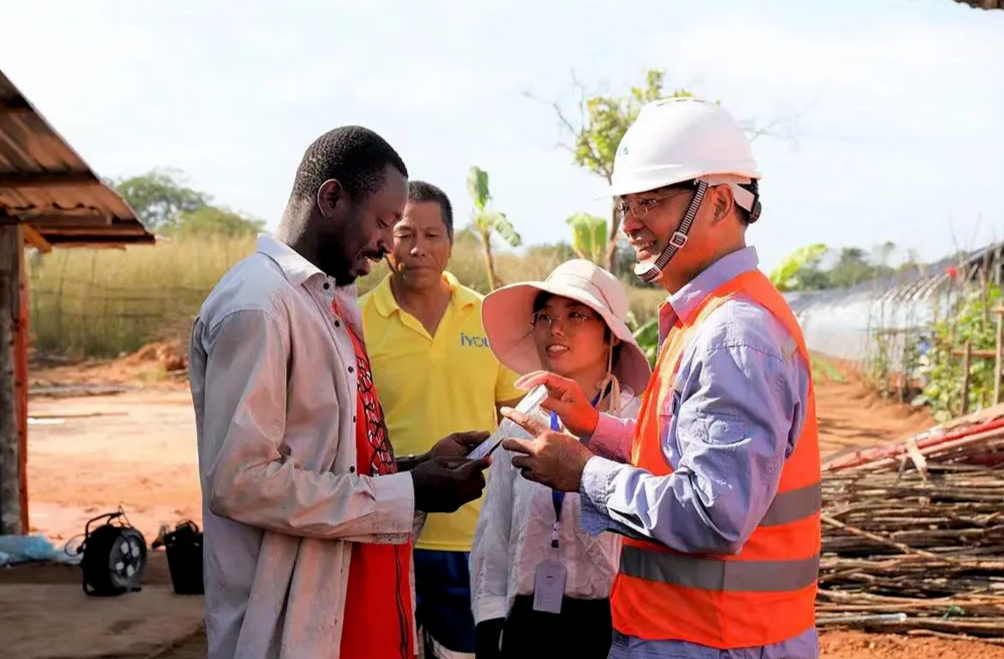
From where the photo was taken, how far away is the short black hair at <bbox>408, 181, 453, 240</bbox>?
15.0 feet

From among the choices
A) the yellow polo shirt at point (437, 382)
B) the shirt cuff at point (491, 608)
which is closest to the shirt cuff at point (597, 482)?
the shirt cuff at point (491, 608)

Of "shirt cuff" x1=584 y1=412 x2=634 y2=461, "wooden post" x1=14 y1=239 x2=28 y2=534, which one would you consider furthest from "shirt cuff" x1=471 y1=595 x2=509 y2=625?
"wooden post" x1=14 y1=239 x2=28 y2=534

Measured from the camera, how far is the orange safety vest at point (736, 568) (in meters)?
2.32

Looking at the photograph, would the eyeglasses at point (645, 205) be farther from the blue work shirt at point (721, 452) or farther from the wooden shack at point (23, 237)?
the wooden shack at point (23, 237)

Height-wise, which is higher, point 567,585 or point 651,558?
point 651,558

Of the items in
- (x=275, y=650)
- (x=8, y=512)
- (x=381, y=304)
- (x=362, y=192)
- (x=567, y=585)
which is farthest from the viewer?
(x=8, y=512)

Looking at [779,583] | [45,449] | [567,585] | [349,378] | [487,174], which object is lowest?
[45,449]

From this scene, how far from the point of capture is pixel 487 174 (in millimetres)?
14906

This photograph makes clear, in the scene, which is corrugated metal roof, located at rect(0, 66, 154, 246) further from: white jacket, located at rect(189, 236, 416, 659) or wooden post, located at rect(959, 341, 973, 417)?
wooden post, located at rect(959, 341, 973, 417)

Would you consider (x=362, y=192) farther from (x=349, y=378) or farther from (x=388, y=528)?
(x=388, y=528)

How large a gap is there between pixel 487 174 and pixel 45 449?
7222 millimetres

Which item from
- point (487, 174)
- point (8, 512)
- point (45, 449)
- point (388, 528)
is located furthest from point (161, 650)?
point (45, 449)

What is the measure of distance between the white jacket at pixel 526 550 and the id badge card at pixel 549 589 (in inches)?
1.1

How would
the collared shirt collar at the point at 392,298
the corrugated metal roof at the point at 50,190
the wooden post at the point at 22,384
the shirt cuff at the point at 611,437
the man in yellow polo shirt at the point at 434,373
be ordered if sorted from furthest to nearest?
the wooden post at the point at 22,384
the corrugated metal roof at the point at 50,190
the collared shirt collar at the point at 392,298
the man in yellow polo shirt at the point at 434,373
the shirt cuff at the point at 611,437
